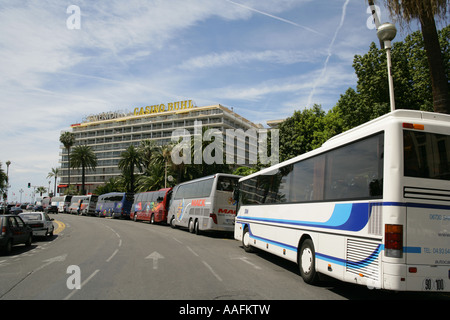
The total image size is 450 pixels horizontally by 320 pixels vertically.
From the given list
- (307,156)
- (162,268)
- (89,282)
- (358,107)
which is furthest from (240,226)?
(358,107)

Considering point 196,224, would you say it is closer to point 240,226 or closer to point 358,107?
point 240,226

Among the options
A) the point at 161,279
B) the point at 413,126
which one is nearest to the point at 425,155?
the point at 413,126

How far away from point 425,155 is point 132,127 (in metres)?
118

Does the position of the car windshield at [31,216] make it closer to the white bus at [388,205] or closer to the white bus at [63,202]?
the white bus at [388,205]

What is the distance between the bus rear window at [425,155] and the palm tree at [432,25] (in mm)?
6104

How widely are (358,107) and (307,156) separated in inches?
696

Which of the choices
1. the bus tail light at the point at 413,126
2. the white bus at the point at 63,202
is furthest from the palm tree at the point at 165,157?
the bus tail light at the point at 413,126

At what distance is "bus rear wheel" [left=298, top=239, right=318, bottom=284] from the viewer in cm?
804

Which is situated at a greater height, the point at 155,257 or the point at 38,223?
the point at 38,223

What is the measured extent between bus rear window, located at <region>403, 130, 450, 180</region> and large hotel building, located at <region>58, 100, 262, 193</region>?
96116 mm

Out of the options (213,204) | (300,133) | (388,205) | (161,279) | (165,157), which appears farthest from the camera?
(165,157)

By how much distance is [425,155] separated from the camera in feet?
19.2

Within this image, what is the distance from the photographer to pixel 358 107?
24.6m

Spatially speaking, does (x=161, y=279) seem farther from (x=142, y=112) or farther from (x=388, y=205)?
(x=142, y=112)
